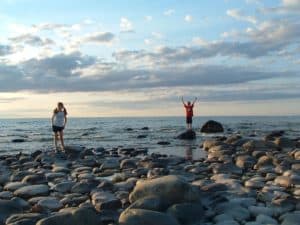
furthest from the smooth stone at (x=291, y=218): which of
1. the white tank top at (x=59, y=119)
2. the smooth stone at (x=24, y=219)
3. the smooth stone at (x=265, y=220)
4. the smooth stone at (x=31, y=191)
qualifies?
the white tank top at (x=59, y=119)

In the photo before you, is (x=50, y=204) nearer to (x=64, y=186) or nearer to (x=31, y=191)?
(x=31, y=191)

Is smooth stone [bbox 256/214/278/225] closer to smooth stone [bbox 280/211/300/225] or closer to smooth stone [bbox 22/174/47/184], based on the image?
smooth stone [bbox 280/211/300/225]

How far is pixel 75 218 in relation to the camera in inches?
330

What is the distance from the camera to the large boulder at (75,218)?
824 cm

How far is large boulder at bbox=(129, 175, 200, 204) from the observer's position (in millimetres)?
9742

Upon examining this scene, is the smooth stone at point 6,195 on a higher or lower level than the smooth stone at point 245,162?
lower

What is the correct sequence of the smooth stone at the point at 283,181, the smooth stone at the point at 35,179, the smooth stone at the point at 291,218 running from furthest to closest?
the smooth stone at the point at 35,179, the smooth stone at the point at 283,181, the smooth stone at the point at 291,218

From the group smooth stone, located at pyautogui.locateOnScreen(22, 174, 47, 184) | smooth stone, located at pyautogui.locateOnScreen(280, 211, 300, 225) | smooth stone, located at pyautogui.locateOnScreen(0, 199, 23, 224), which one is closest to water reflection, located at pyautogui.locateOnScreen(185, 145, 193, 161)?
smooth stone, located at pyautogui.locateOnScreen(22, 174, 47, 184)

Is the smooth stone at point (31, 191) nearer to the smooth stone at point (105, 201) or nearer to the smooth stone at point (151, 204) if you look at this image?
the smooth stone at point (105, 201)

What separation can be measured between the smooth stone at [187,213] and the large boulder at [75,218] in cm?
139

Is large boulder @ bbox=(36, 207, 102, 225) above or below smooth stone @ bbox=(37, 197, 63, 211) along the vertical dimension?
above

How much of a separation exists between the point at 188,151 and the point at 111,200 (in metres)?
13.9

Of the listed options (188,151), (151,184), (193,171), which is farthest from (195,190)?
(188,151)

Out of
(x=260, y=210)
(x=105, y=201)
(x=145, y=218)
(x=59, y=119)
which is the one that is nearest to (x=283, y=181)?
(x=260, y=210)
